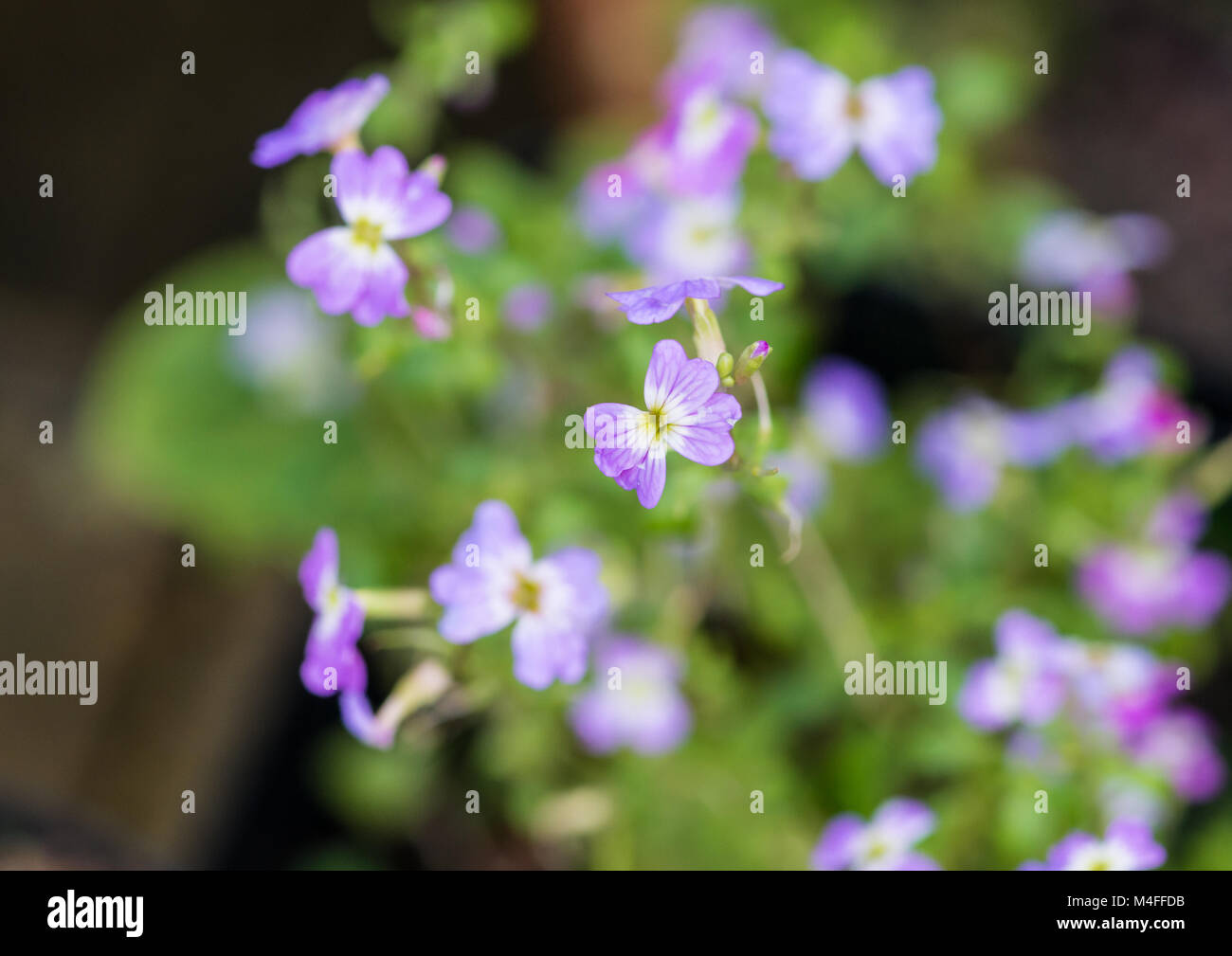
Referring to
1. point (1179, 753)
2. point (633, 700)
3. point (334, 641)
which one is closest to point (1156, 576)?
point (1179, 753)

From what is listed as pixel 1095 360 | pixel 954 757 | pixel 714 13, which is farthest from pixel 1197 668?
pixel 714 13

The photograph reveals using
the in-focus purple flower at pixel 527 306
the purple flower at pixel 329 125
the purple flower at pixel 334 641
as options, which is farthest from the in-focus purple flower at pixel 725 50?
the purple flower at pixel 334 641

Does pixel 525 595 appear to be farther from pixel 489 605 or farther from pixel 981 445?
pixel 981 445

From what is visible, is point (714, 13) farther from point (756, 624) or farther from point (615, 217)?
point (756, 624)

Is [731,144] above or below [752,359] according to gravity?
above

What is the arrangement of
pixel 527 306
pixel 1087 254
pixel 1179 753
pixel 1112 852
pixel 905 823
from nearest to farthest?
pixel 1112 852
pixel 905 823
pixel 527 306
pixel 1179 753
pixel 1087 254

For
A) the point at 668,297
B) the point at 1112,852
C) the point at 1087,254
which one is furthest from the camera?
the point at 1087,254
